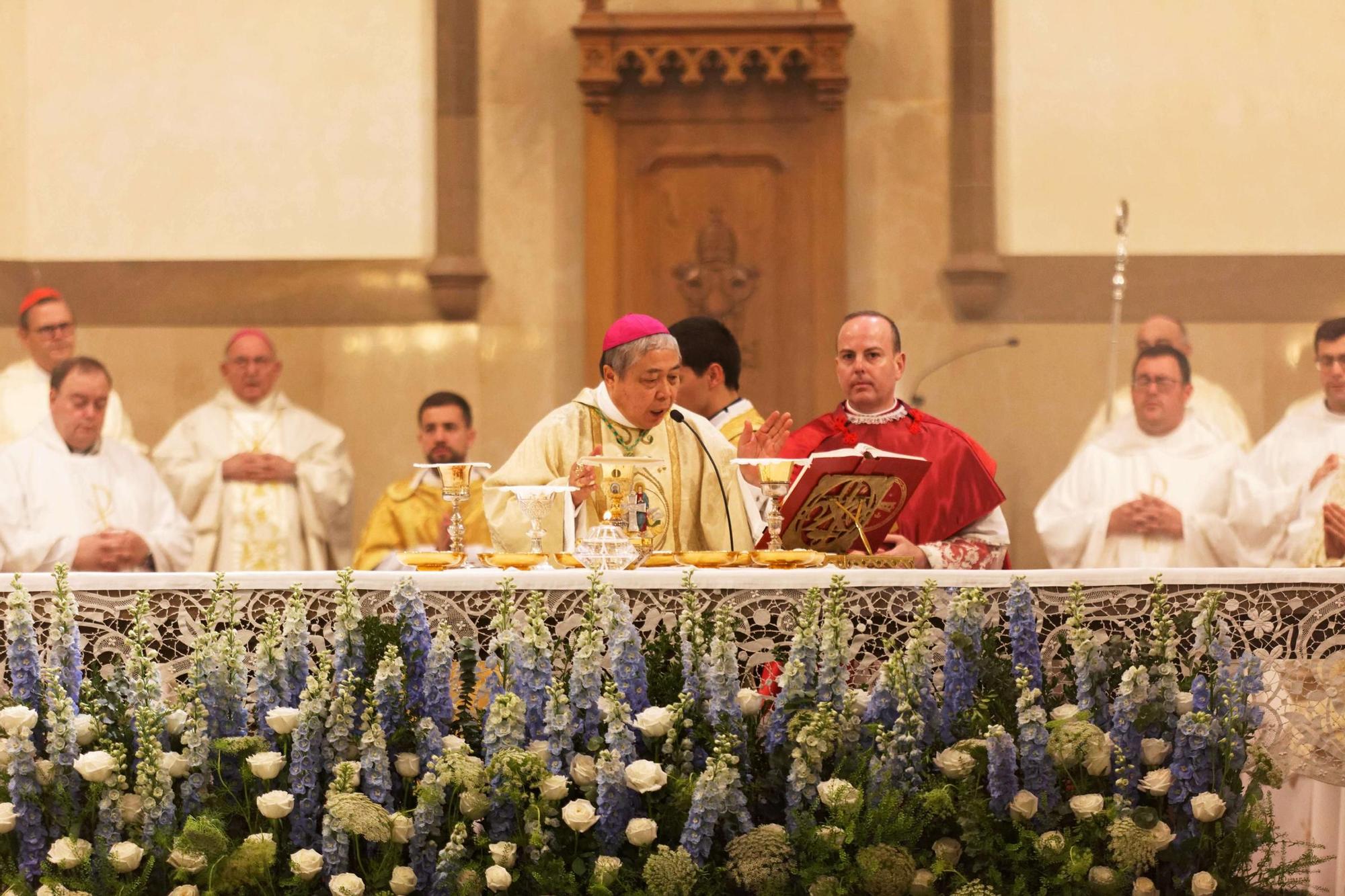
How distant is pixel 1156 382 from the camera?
876 cm

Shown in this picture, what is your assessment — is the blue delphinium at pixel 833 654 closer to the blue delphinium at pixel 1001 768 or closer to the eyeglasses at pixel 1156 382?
the blue delphinium at pixel 1001 768

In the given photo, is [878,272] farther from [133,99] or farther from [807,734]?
[807,734]

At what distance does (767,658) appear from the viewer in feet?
12.6

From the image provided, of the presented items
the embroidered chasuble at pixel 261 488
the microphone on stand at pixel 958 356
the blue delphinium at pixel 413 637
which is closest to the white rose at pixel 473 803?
the blue delphinium at pixel 413 637

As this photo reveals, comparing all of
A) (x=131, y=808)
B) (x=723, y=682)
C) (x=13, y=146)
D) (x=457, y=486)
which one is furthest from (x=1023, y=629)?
(x=13, y=146)

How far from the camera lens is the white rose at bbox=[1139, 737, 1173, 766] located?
12.0ft

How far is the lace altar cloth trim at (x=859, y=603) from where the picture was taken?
12.5 ft

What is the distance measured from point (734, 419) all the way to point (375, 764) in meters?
2.40

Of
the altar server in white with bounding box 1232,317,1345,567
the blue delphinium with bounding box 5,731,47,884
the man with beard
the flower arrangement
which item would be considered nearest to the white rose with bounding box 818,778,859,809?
the flower arrangement

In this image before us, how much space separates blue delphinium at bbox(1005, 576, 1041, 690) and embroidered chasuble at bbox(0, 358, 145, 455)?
607cm

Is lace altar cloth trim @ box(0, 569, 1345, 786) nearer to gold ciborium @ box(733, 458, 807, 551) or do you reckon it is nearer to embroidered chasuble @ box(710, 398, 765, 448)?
gold ciborium @ box(733, 458, 807, 551)

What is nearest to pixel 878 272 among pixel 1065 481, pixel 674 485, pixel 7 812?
pixel 1065 481

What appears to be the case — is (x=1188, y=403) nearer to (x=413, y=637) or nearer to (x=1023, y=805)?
(x=1023, y=805)

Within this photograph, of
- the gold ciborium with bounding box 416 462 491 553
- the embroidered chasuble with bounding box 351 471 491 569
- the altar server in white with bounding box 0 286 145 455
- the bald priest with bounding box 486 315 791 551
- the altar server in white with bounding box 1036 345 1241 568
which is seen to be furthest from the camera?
the altar server in white with bounding box 0 286 145 455
